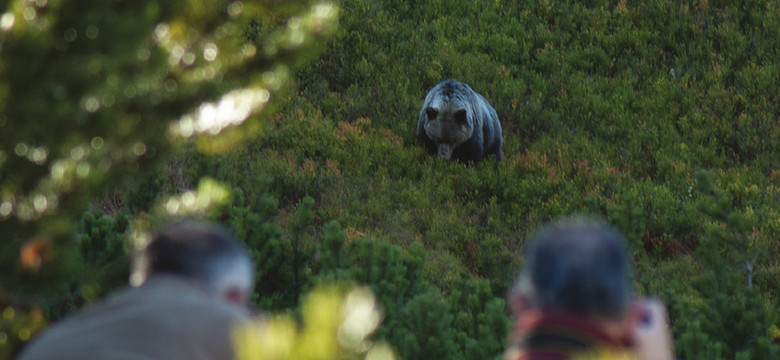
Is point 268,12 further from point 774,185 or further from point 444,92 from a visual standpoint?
point 774,185

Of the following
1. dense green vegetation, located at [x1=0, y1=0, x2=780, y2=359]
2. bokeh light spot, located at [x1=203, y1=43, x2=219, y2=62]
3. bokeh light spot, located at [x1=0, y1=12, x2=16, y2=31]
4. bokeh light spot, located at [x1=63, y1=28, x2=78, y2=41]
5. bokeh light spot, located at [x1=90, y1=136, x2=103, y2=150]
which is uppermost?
dense green vegetation, located at [x1=0, y1=0, x2=780, y2=359]

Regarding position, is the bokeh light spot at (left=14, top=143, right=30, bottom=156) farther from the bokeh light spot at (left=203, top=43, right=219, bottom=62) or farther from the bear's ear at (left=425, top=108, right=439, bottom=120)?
the bear's ear at (left=425, top=108, right=439, bottom=120)

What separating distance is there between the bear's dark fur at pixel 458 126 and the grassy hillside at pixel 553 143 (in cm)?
34

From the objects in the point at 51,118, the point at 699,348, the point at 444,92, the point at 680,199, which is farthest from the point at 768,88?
the point at 51,118

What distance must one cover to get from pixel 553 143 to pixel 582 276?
33.9 ft

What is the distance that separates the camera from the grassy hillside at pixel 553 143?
7398 millimetres

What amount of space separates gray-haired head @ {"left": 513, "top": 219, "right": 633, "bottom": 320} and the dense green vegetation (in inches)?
82.6

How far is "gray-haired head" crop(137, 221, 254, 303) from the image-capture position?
1911 mm

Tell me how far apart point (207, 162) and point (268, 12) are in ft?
10.6

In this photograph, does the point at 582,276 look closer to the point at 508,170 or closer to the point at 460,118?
the point at 508,170

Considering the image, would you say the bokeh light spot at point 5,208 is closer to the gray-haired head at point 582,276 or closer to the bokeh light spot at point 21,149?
the bokeh light spot at point 21,149

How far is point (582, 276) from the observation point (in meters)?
1.66

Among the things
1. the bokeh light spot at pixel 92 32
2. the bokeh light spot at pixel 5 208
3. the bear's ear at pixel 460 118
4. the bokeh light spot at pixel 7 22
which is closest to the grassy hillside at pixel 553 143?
the bear's ear at pixel 460 118

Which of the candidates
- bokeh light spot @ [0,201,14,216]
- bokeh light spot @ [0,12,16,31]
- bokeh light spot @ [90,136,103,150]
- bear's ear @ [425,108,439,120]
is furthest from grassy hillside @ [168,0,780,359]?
bokeh light spot @ [0,12,16,31]
